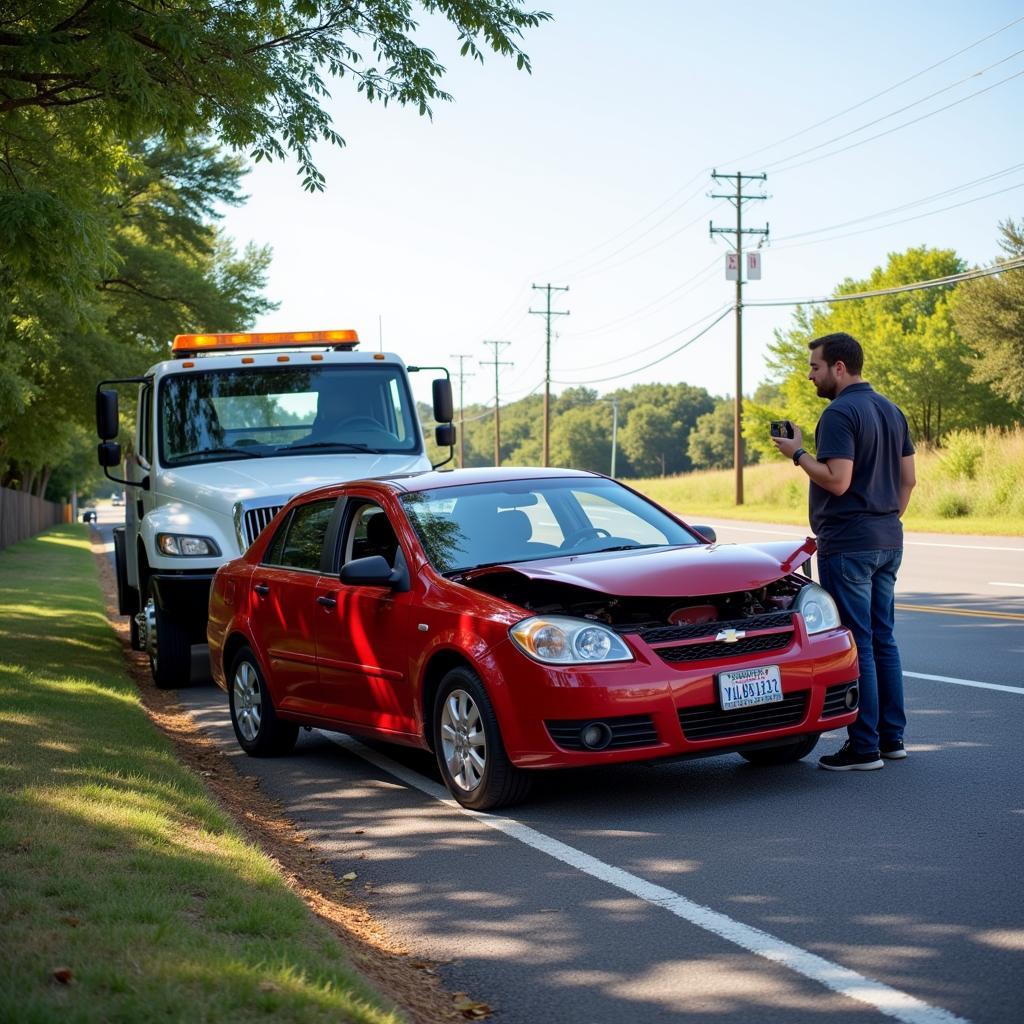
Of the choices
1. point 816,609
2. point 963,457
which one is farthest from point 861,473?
point 963,457

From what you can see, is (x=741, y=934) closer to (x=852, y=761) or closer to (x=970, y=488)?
(x=852, y=761)

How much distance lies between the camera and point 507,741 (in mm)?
6930

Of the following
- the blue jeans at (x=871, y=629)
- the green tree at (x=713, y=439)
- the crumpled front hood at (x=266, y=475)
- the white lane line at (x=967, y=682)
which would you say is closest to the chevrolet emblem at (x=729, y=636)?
the blue jeans at (x=871, y=629)

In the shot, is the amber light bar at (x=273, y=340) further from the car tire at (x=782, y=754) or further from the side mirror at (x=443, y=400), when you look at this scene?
the car tire at (x=782, y=754)

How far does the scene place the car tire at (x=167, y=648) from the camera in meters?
13.0

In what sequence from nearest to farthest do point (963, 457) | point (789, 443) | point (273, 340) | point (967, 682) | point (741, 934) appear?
point (741, 934) → point (789, 443) → point (967, 682) → point (273, 340) → point (963, 457)

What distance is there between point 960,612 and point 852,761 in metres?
8.12

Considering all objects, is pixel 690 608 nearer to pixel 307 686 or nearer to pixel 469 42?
pixel 307 686

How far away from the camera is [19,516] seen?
50.5 meters

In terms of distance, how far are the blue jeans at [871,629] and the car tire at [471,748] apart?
6.07 feet

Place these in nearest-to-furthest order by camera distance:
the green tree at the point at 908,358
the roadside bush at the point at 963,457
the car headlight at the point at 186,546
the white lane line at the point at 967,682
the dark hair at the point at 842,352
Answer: the dark hair at the point at 842,352, the white lane line at the point at 967,682, the car headlight at the point at 186,546, the roadside bush at the point at 963,457, the green tree at the point at 908,358

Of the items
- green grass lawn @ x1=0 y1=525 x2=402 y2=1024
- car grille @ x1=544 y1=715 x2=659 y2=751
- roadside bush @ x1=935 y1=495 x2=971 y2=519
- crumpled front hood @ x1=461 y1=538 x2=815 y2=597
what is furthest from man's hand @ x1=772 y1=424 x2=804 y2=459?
roadside bush @ x1=935 y1=495 x2=971 y2=519

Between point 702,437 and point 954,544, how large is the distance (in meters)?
151

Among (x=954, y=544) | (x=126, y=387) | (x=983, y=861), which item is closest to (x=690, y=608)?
(x=983, y=861)
